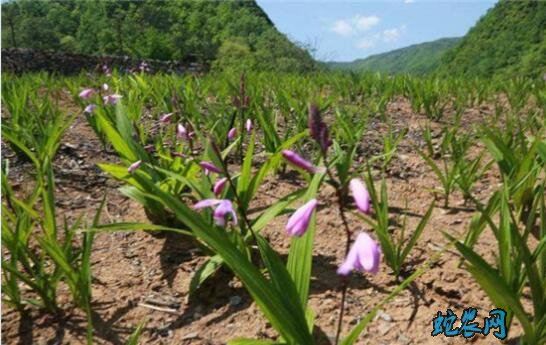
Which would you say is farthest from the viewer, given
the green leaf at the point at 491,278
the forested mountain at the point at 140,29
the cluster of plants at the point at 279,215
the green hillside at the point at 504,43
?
the green hillside at the point at 504,43

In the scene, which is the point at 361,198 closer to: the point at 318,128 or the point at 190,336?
Answer: the point at 318,128

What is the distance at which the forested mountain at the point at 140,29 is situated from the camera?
3641 centimetres

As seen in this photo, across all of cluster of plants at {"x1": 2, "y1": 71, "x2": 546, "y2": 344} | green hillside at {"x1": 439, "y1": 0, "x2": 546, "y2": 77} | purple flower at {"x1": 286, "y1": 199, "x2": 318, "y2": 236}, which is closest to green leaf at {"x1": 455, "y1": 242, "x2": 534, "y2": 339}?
cluster of plants at {"x1": 2, "y1": 71, "x2": 546, "y2": 344}

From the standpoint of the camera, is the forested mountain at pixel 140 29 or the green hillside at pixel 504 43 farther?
the green hillside at pixel 504 43

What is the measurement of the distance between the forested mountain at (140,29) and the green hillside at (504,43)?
1062 inches

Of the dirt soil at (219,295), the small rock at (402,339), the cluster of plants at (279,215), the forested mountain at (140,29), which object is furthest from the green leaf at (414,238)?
the forested mountain at (140,29)

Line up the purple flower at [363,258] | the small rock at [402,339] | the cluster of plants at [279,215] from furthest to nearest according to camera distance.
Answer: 1. the small rock at [402,339]
2. the cluster of plants at [279,215]
3. the purple flower at [363,258]

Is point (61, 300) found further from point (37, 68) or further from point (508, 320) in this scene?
point (37, 68)

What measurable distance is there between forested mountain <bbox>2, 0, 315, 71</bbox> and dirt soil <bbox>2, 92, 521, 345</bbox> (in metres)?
23.6

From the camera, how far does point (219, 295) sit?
1.82 metres

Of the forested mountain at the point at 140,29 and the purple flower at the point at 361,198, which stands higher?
the forested mountain at the point at 140,29

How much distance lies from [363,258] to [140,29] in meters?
48.8

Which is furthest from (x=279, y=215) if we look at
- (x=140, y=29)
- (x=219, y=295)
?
(x=140, y=29)

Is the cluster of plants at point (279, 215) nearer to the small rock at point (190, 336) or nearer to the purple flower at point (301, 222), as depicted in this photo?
the purple flower at point (301, 222)
